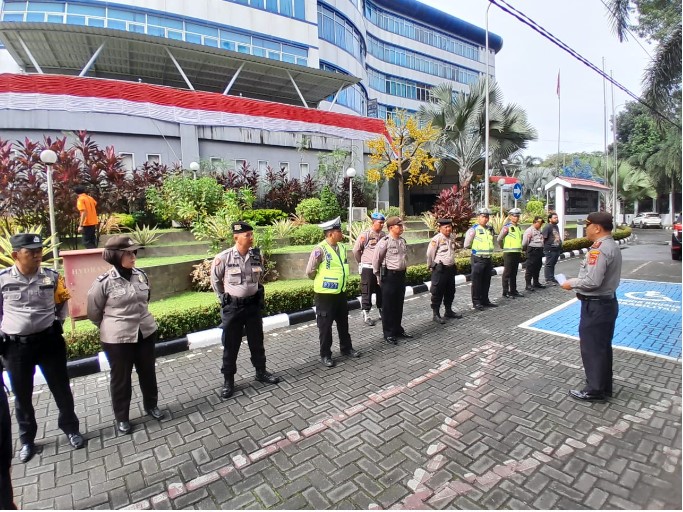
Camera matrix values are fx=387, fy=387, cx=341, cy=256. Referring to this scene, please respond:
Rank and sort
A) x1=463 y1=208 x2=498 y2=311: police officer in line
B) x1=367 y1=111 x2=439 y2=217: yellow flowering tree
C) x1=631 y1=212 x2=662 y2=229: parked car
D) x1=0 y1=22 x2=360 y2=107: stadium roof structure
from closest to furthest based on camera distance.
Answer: x1=463 y1=208 x2=498 y2=311: police officer in line < x1=0 y1=22 x2=360 y2=107: stadium roof structure < x1=367 y1=111 x2=439 y2=217: yellow flowering tree < x1=631 y1=212 x2=662 y2=229: parked car

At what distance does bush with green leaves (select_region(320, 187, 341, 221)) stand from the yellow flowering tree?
281cm

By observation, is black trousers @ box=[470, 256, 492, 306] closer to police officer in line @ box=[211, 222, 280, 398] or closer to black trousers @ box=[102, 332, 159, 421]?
police officer in line @ box=[211, 222, 280, 398]

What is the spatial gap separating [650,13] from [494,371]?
1854 centimetres

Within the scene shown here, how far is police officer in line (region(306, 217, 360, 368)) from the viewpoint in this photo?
4.58 metres

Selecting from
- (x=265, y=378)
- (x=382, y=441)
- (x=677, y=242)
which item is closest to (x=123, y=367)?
(x=265, y=378)

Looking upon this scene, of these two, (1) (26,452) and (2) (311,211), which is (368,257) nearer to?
(1) (26,452)

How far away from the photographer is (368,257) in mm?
6648

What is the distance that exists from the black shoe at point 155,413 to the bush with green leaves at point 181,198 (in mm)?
7975

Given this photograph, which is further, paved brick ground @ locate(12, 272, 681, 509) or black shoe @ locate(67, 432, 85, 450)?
black shoe @ locate(67, 432, 85, 450)

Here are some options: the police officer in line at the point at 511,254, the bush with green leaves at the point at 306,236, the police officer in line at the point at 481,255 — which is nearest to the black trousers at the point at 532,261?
the police officer in line at the point at 511,254

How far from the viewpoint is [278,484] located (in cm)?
262

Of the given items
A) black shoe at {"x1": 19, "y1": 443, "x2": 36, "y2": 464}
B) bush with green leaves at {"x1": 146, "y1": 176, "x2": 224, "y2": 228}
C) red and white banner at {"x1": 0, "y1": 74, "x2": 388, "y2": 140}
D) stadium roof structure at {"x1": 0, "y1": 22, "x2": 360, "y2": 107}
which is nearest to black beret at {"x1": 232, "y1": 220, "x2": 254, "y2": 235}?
black shoe at {"x1": 19, "y1": 443, "x2": 36, "y2": 464}

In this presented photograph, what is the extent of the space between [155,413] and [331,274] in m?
2.25

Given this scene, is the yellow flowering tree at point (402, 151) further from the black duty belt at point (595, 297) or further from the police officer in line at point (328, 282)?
the black duty belt at point (595, 297)
